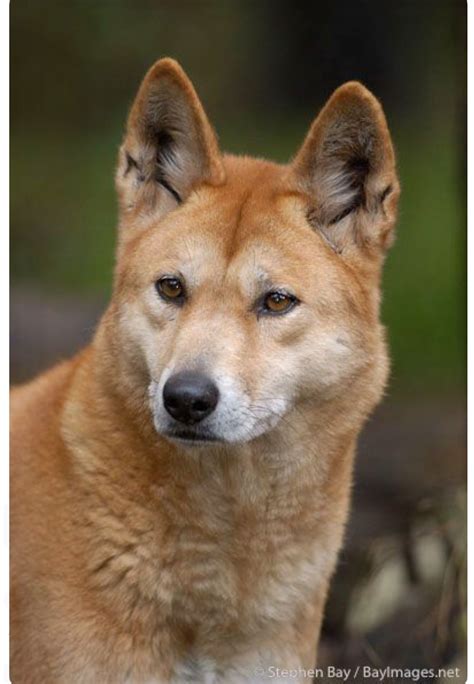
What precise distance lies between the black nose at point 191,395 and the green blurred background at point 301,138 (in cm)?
175

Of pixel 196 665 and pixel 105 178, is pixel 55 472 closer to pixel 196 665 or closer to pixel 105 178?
pixel 196 665

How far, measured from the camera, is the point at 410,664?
568 centimetres

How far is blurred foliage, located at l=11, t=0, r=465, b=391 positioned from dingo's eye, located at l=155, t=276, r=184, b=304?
148 cm

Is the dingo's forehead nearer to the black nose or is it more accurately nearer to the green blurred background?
the black nose

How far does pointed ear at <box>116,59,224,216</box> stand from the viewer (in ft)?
15.1

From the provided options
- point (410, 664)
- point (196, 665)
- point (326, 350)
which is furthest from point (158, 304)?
point (410, 664)

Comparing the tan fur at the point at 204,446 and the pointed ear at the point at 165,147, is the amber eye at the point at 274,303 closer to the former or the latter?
the tan fur at the point at 204,446

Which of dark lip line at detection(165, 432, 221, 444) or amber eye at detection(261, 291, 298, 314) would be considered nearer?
dark lip line at detection(165, 432, 221, 444)

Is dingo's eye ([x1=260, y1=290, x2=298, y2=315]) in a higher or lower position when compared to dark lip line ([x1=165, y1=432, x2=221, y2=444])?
higher

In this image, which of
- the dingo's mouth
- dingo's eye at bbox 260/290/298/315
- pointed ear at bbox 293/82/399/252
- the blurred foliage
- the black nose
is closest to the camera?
the black nose

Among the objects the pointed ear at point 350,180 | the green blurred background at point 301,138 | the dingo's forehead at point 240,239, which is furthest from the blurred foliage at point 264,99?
the dingo's forehead at point 240,239

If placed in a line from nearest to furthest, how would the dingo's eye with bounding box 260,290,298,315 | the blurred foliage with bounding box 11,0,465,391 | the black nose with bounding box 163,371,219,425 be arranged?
the black nose with bounding box 163,371,219,425 → the dingo's eye with bounding box 260,290,298,315 → the blurred foliage with bounding box 11,0,465,391

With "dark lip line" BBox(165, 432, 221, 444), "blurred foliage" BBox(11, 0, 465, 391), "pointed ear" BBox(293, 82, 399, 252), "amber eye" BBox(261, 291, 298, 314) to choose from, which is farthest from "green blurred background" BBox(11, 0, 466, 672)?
"dark lip line" BBox(165, 432, 221, 444)

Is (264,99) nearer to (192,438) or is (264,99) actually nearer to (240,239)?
(240,239)
